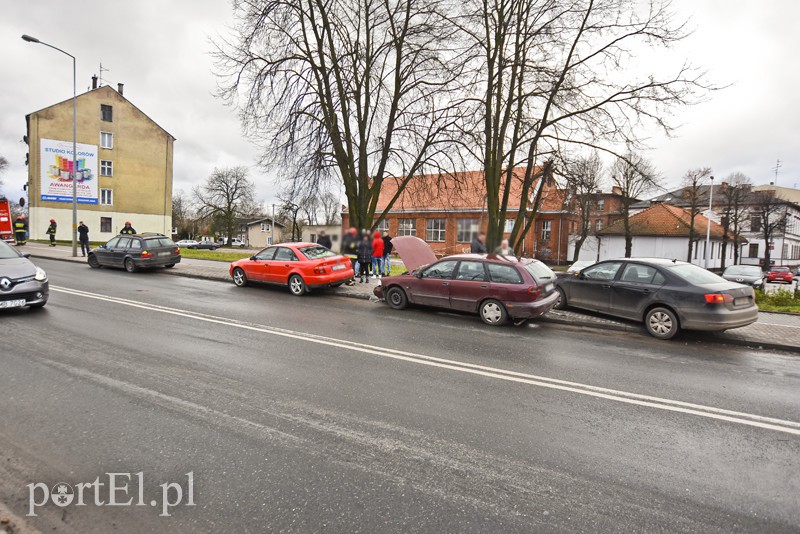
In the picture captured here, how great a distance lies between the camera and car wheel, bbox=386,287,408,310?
10422mm

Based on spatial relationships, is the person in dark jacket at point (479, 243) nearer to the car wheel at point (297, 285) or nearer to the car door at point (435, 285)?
the car door at point (435, 285)

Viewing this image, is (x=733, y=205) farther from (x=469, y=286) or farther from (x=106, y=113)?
(x=106, y=113)

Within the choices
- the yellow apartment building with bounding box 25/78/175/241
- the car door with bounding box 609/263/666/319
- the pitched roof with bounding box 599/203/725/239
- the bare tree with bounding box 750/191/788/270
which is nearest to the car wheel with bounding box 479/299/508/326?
the car door with bounding box 609/263/666/319

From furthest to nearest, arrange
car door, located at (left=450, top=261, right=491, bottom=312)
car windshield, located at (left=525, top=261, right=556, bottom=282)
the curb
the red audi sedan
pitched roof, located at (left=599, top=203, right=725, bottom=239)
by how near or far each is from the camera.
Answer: pitched roof, located at (left=599, top=203, right=725, bottom=239)
the red audi sedan
car door, located at (left=450, top=261, right=491, bottom=312)
car windshield, located at (left=525, top=261, right=556, bottom=282)
the curb

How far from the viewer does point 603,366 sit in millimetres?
6168

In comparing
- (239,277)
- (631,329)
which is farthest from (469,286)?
(239,277)

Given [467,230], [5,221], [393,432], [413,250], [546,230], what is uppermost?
[5,221]

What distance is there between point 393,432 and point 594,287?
24.3ft

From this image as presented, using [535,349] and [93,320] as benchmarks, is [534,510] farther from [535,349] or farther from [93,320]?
[93,320]

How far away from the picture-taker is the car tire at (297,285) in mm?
12039

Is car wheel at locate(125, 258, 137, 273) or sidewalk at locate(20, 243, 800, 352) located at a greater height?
car wheel at locate(125, 258, 137, 273)

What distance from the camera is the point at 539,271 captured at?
9086mm

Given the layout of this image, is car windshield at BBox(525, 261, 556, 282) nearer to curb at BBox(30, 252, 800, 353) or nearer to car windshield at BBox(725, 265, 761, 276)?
curb at BBox(30, 252, 800, 353)

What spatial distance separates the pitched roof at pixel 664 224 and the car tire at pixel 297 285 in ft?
138
